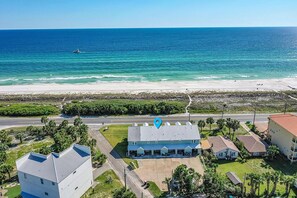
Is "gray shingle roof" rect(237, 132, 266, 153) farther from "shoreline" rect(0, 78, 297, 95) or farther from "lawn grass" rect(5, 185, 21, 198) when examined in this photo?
"lawn grass" rect(5, 185, 21, 198)

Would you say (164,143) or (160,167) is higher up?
(164,143)

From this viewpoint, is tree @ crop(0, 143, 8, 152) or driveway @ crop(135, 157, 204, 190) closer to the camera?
driveway @ crop(135, 157, 204, 190)

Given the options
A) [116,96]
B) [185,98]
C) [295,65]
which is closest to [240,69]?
[295,65]

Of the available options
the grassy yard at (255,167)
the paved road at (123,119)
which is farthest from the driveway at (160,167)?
the paved road at (123,119)

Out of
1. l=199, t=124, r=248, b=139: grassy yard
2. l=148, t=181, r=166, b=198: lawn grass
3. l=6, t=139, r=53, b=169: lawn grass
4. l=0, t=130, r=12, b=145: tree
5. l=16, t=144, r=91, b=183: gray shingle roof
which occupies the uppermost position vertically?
l=16, t=144, r=91, b=183: gray shingle roof

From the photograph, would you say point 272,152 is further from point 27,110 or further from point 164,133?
point 27,110

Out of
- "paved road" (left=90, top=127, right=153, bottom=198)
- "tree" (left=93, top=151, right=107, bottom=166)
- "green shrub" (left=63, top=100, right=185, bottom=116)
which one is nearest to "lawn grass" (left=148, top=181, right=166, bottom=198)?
"paved road" (left=90, top=127, right=153, bottom=198)

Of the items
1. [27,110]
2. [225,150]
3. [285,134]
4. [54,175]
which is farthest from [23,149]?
[285,134]
